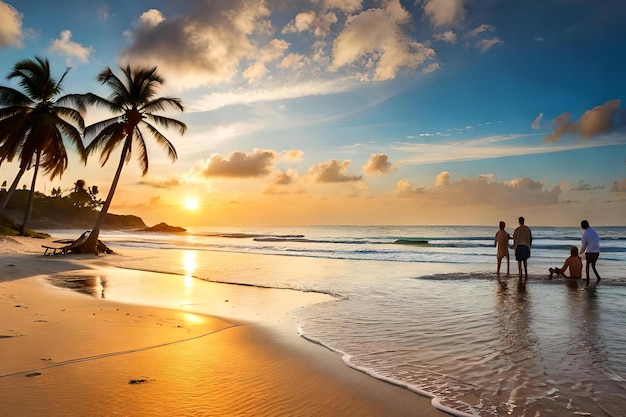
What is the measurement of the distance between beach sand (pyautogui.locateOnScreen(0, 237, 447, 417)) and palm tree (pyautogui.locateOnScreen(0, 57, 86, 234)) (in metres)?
23.0

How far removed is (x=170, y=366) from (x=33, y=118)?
3052 cm

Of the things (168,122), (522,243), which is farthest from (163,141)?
(522,243)

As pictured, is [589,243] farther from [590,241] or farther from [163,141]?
[163,141]

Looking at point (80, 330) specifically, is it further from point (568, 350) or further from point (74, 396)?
point (568, 350)

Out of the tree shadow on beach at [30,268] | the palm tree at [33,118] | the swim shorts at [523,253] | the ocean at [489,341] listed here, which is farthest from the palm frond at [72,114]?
the swim shorts at [523,253]

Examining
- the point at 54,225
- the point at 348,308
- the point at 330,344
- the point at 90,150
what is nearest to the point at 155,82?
the point at 90,150

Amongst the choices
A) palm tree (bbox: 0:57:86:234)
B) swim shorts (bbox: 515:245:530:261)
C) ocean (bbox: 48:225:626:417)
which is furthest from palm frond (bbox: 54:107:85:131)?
swim shorts (bbox: 515:245:530:261)

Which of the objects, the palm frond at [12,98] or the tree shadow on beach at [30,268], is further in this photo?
the palm frond at [12,98]

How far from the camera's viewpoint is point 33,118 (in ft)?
92.9

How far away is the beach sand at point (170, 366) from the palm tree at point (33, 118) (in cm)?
2304

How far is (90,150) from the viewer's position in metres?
25.7

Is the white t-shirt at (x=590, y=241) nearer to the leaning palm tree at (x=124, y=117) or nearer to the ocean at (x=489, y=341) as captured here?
the ocean at (x=489, y=341)

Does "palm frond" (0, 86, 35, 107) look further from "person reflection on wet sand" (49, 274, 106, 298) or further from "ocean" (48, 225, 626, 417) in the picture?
"ocean" (48, 225, 626, 417)

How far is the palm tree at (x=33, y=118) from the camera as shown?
2800 centimetres
